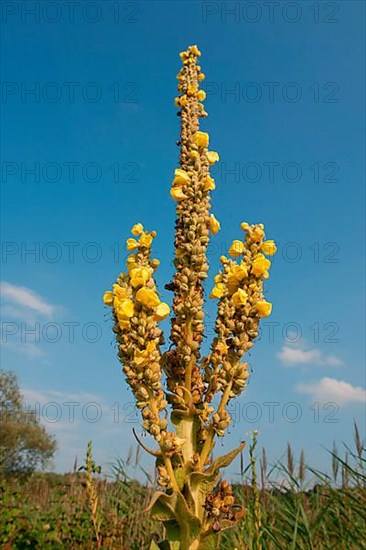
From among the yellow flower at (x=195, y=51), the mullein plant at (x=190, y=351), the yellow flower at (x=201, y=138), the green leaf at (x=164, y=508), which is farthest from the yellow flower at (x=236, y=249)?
the yellow flower at (x=195, y=51)

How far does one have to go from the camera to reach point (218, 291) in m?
3.96

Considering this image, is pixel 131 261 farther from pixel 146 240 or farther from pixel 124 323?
pixel 124 323

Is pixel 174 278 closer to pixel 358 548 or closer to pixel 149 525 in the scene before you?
pixel 358 548

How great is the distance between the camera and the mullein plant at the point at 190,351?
364 centimetres

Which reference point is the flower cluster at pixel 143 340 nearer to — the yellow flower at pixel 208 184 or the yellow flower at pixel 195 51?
the yellow flower at pixel 208 184

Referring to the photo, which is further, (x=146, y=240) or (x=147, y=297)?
(x=146, y=240)

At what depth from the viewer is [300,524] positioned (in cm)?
495

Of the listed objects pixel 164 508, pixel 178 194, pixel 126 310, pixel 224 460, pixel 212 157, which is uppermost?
pixel 212 157

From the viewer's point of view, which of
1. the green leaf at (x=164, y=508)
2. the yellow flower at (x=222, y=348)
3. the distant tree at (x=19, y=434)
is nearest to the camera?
the green leaf at (x=164, y=508)

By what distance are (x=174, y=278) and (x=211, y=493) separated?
147cm

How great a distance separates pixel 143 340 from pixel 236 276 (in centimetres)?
80

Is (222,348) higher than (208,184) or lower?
lower

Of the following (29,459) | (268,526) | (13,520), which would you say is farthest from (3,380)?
(268,526)

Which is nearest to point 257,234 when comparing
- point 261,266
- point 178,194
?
point 261,266
